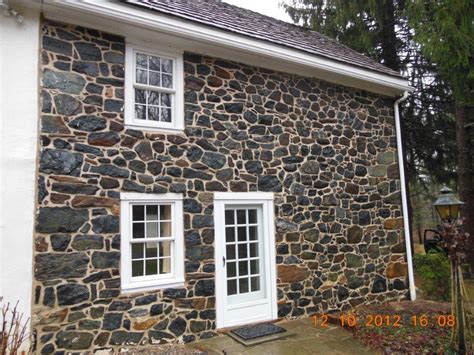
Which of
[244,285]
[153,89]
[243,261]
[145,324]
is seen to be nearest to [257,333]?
[244,285]

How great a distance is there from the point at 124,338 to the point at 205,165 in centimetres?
271

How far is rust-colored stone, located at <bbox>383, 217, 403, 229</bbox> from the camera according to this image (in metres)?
7.48

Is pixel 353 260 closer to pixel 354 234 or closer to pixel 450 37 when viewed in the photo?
pixel 354 234

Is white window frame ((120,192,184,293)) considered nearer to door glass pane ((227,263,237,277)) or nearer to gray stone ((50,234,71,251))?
gray stone ((50,234,71,251))

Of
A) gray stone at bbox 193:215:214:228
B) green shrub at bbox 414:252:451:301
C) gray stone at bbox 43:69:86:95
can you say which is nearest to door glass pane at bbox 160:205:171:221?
gray stone at bbox 193:215:214:228

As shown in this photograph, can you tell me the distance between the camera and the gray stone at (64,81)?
4652mm

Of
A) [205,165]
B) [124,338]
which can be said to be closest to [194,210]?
[205,165]

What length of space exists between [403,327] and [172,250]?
13.1ft

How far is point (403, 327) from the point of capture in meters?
5.82

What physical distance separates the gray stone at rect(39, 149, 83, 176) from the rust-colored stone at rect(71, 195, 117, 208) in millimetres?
336

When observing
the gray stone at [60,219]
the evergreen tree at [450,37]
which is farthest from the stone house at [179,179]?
the evergreen tree at [450,37]

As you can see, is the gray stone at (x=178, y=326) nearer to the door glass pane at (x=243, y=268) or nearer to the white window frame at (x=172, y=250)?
the white window frame at (x=172, y=250)

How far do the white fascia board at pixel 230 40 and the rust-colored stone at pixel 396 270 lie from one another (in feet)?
12.3

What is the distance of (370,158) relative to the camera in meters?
7.49
